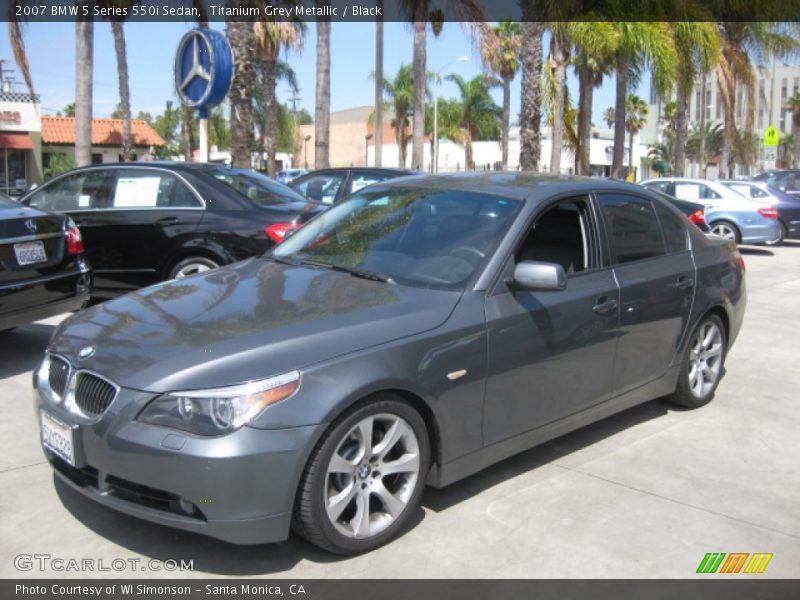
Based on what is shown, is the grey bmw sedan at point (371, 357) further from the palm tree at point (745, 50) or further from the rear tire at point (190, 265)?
the palm tree at point (745, 50)

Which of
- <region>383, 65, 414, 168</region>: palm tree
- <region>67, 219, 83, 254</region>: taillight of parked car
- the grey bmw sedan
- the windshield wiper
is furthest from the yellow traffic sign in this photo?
the windshield wiper

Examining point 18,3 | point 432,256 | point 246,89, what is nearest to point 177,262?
point 432,256

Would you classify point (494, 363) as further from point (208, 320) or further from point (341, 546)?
point (208, 320)

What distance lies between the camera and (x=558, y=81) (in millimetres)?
22578

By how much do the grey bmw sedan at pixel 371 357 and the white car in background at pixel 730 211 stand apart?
12.3 metres

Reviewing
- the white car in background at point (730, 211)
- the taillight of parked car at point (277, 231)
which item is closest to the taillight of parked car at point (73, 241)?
the taillight of parked car at point (277, 231)

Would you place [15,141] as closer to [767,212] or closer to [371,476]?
[767,212]

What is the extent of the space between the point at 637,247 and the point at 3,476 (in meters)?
3.84

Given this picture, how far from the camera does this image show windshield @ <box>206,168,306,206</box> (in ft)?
26.2

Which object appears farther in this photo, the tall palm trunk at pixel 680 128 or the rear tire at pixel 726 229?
the tall palm trunk at pixel 680 128

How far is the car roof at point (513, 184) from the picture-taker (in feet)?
14.6

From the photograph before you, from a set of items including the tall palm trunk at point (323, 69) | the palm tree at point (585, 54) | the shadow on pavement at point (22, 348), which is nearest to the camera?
the shadow on pavement at point (22, 348)

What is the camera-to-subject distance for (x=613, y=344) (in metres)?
4.52

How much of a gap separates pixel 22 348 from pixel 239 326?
13.8 feet
